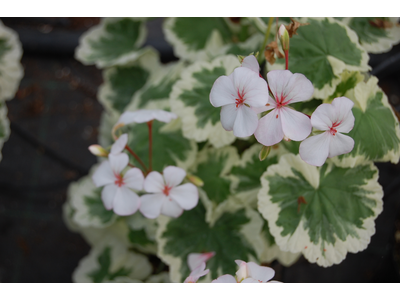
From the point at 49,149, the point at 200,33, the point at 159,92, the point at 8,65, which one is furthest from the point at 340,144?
the point at 49,149

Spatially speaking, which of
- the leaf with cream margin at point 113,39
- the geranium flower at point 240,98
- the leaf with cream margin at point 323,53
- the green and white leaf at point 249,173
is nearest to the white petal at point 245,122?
the geranium flower at point 240,98

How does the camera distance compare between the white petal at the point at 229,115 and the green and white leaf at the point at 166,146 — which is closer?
the white petal at the point at 229,115

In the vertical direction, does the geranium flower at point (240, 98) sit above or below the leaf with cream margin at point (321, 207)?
above

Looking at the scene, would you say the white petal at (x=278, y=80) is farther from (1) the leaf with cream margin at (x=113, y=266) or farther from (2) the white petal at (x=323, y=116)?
(1) the leaf with cream margin at (x=113, y=266)

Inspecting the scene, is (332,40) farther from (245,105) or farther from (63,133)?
(63,133)

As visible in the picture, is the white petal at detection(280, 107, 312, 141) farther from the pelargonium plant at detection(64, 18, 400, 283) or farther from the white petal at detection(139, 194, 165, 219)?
the white petal at detection(139, 194, 165, 219)

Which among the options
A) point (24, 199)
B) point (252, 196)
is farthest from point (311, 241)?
point (24, 199)

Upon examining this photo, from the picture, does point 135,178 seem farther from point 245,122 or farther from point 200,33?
point 200,33
